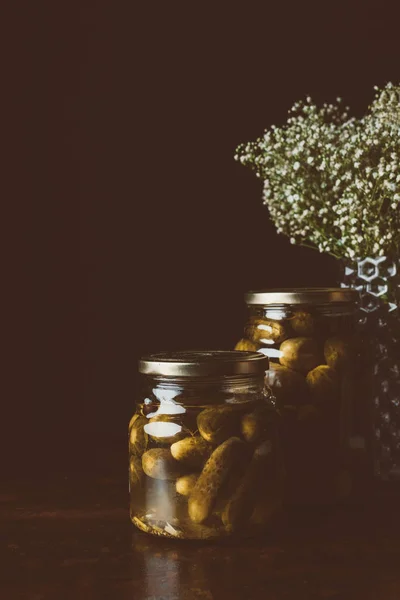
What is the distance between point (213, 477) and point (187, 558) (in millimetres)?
89

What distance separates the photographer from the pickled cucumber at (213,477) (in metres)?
0.97

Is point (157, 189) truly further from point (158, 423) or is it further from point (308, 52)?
point (158, 423)

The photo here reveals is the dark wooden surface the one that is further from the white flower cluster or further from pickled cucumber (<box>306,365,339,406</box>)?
the white flower cluster

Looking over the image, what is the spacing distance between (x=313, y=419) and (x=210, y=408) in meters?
0.20

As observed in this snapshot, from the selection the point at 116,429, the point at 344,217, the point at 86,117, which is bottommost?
the point at 116,429

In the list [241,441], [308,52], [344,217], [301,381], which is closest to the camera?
[241,441]

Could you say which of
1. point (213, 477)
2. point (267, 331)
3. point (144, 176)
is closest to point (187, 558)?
point (213, 477)

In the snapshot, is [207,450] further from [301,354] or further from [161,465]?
[301,354]

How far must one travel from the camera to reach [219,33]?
1.83 m

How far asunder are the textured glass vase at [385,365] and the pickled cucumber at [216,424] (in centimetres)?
36

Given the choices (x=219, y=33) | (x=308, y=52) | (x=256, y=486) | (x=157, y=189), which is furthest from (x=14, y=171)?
(x=256, y=486)

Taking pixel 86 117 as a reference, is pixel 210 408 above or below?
below

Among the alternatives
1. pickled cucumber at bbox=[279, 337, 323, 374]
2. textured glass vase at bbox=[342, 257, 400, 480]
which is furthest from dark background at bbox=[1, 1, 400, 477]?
pickled cucumber at bbox=[279, 337, 323, 374]

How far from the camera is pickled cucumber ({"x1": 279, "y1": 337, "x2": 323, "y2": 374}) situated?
114cm
